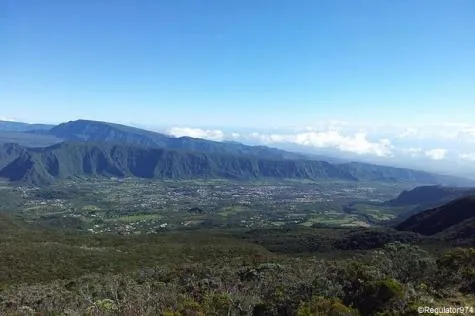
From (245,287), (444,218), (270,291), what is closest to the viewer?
(270,291)

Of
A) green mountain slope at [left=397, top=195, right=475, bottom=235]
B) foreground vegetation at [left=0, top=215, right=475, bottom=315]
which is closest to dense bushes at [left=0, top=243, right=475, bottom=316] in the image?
foreground vegetation at [left=0, top=215, right=475, bottom=315]

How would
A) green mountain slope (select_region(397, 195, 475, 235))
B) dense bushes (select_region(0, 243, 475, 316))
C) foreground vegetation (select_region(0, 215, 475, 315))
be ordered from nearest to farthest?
dense bushes (select_region(0, 243, 475, 316))
foreground vegetation (select_region(0, 215, 475, 315))
green mountain slope (select_region(397, 195, 475, 235))

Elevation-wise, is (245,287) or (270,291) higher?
(270,291)

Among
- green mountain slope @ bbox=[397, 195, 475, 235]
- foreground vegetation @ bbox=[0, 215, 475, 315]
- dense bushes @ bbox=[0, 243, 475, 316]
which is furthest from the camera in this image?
green mountain slope @ bbox=[397, 195, 475, 235]

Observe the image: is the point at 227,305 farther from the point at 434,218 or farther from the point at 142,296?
the point at 434,218

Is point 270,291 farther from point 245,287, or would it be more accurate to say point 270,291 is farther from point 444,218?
point 444,218

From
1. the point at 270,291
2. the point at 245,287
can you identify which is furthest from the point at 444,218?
the point at 270,291

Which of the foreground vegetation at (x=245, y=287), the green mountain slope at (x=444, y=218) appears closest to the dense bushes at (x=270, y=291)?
the foreground vegetation at (x=245, y=287)

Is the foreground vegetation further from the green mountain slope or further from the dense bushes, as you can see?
the green mountain slope

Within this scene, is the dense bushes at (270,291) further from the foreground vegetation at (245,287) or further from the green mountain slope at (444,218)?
the green mountain slope at (444,218)

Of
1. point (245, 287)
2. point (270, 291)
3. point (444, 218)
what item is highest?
point (270, 291)

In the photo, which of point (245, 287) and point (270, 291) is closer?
point (270, 291)
